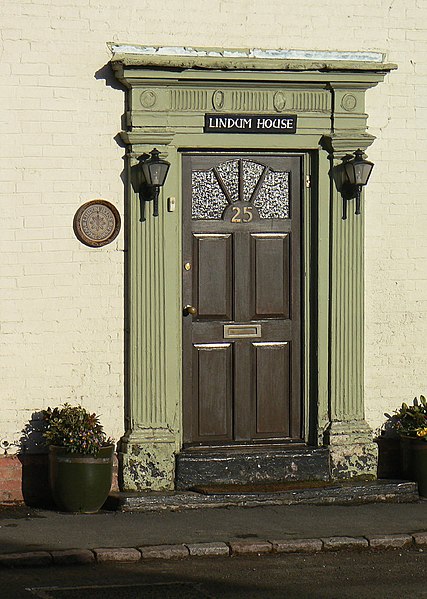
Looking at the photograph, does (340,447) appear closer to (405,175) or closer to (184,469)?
(184,469)

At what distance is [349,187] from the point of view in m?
11.1

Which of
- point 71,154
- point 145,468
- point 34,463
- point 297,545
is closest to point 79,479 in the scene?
point 34,463

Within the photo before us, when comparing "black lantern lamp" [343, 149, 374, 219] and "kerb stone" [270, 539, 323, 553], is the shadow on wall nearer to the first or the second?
"kerb stone" [270, 539, 323, 553]

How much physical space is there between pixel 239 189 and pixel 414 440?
2.62m

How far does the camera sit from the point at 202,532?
9.59m

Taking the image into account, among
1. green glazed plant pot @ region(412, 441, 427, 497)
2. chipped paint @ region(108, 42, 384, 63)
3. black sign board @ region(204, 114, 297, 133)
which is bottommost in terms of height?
green glazed plant pot @ region(412, 441, 427, 497)

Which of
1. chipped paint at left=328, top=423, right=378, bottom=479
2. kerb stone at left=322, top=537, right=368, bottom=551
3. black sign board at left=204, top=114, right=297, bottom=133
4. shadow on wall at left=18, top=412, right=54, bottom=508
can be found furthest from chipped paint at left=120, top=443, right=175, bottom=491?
black sign board at left=204, top=114, right=297, bottom=133

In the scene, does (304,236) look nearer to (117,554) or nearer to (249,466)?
(249,466)

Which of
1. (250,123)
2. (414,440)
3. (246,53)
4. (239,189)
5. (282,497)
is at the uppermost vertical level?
(246,53)

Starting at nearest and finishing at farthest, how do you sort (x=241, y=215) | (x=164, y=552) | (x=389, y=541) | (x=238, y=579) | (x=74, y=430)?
(x=238, y=579) < (x=164, y=552) < (x=389, y=541) < (x=74, y=430) < (x=241, y=215)

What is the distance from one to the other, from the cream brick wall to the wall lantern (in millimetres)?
189

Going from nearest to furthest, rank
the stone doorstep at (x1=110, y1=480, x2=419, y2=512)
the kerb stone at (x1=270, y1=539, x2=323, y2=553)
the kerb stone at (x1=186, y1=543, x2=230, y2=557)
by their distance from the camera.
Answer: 1. the kerb stone at (x1=186, y1=543, x2=230, y2=557)
2. the kerb stone at (x1=270, y1=539, x2=323, y2=553)
3. the stone doorstep at (x1=110, y1=480, x2=419, y2=512)

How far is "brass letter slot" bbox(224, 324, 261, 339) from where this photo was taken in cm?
1107

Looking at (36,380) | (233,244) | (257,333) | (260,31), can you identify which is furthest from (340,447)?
(260,31)
